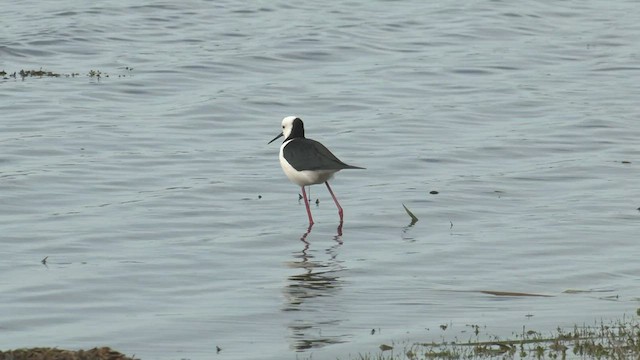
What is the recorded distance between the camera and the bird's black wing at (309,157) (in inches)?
699

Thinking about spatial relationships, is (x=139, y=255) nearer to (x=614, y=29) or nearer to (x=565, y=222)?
(x=565, y=222)

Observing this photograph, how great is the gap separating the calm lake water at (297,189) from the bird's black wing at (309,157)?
73cm

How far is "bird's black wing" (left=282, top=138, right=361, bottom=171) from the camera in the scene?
17.8 metres

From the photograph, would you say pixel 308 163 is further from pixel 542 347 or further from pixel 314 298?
pixel 542 347

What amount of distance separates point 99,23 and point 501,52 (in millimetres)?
11185

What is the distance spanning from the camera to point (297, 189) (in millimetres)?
20062

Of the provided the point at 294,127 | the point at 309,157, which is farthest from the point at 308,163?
the point at 294,127

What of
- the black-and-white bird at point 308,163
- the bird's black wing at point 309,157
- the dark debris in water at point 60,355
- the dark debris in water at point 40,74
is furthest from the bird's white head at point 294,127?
the dark debris in water at point 40,74

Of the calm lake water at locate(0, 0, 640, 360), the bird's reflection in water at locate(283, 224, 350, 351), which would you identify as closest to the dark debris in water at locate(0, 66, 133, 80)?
the calm lake water at locate(0, 0, 640, 360)

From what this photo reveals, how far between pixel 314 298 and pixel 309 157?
4861mm

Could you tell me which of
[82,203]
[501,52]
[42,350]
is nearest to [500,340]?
[42,350]

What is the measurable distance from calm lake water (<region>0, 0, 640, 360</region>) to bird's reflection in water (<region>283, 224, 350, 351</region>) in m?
0.04

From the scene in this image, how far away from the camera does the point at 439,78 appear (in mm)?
31938

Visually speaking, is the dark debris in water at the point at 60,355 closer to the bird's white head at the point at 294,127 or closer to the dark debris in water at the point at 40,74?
the bird's white head at the point at 294,127
